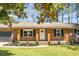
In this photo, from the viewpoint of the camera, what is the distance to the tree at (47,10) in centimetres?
779

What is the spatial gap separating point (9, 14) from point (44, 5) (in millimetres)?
1054

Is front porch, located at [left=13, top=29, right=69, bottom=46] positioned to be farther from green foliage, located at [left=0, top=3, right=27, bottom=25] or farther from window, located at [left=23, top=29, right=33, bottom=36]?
green foliage, located at [left=0, top=3, right=27, bottom=25]

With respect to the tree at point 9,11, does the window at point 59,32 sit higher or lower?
lower

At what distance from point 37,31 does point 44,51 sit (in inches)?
34.3

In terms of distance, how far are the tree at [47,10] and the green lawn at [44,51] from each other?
874mm

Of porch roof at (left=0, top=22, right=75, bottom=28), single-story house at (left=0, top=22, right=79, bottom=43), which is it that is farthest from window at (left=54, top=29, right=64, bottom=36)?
porch roof at (left=0, top=22, right=75, bottom=28)

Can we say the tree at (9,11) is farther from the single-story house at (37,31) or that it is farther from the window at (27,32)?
the window at (27,32)

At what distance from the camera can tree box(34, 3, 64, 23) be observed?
7.79 metres

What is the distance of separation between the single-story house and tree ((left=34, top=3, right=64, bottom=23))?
20 centimetres

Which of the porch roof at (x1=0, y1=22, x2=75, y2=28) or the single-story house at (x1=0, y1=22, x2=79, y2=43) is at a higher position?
the porch roof at (x1=0, y1=22, x2=75, y2=28)

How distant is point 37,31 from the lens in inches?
332

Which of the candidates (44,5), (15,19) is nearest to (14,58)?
(15,19)

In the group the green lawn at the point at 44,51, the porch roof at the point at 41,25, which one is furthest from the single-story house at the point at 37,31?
the green lawn at the point at 44,51

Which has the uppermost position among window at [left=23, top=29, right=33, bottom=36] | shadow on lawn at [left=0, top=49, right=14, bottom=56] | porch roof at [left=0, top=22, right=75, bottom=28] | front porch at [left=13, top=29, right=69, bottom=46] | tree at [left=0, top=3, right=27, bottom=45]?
tree at [left=0, top=3, right=27, bottom=45]
